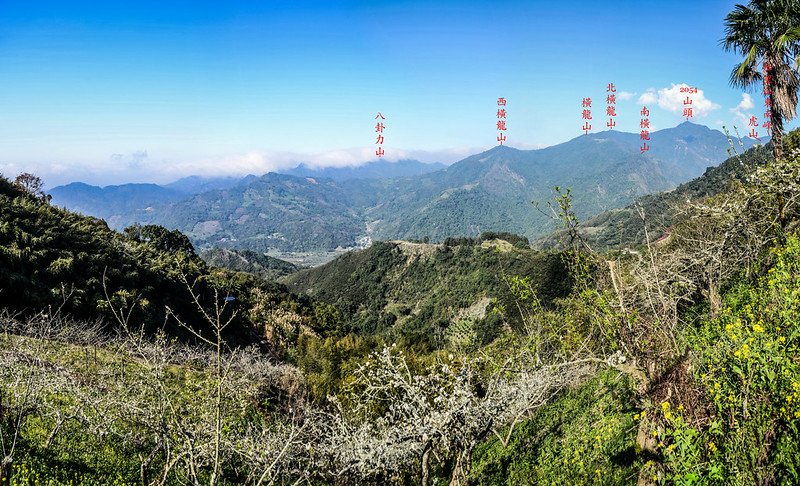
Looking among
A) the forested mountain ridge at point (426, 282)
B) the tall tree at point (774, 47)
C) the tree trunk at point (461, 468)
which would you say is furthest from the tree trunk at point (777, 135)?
the forested mountain ridge at point (426, 282)

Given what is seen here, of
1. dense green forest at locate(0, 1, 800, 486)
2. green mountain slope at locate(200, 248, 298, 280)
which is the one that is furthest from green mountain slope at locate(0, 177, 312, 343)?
green mountain slope at locate(200, 248, 298, 280)

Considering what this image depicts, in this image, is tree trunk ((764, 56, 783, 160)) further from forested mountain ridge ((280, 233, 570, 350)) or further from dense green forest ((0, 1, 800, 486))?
forested mountain ridge ((280, 233, 570, 350))

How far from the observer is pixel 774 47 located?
11367 millimetres

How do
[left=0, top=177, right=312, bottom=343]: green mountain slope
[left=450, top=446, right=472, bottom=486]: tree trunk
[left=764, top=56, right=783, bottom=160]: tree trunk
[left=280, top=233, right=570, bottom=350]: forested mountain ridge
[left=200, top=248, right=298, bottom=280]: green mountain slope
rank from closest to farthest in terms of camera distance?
[left=450, top=446, right=472, bottom=486]: tree trunk, [left=764, top=56, right=783, bottom=160]: tree trunk, [left=0, top=177, right=312, bottom=343]: green mountain slope, [left=280, top=233, right=570, bottom=350]: forested mountain ridge, [left=200, top=248, right=298, bottom=280]: green mountain slope

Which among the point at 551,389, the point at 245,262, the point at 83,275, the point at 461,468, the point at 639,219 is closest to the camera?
the point at 461,468

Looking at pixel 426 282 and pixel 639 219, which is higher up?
pixel 639 219

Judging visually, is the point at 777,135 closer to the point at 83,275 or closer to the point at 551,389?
the point at 551,389

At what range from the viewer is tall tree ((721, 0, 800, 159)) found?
1109 centimetres

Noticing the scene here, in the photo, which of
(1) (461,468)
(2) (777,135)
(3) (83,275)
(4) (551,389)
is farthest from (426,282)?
(1) (461,468)

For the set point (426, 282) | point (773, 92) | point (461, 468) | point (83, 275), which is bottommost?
point (426, 282)

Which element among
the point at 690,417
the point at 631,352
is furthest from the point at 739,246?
the point at 690,417

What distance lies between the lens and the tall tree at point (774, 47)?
36.4 feet

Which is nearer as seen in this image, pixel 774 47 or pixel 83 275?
pixel 774 47

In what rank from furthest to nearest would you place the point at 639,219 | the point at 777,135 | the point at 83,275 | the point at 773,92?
the point at 639,219
the point at 83,275
the point at 773,92
the point at 777,135
